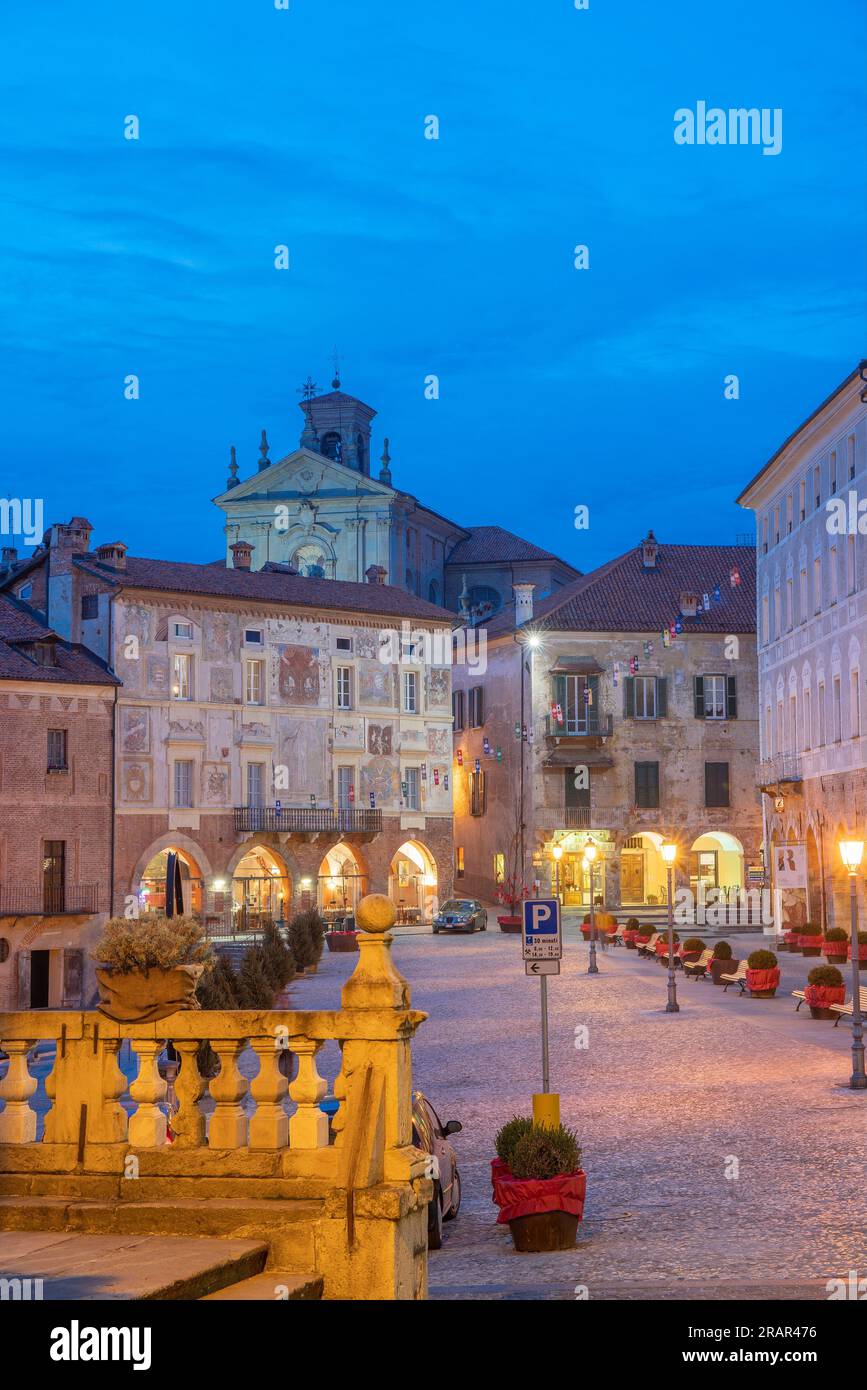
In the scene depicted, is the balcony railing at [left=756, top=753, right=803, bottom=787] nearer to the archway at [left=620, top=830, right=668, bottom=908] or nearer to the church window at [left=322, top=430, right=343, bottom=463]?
the archway at [left=620, top=830, right=668, bottom=908]

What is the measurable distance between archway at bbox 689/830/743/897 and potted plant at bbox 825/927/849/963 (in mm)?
28102

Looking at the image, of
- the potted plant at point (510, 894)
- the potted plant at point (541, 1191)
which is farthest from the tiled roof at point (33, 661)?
the potted plant at point (541, 1191)

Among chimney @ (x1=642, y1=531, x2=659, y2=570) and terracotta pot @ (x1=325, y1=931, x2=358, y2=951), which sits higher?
chimney @ (x1=642, y1=531, x2=659, y2=570)

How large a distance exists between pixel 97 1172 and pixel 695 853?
2434 inches

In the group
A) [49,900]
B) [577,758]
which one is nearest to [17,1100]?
[49,900]

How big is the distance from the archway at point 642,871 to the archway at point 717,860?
1.42 metres

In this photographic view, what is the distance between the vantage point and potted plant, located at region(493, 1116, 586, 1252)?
44.2 feet

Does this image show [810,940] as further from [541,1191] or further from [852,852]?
[541,1191]

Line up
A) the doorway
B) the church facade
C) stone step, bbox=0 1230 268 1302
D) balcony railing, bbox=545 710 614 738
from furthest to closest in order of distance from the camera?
the church facade → balcony railing, bbox=545 710 614 738 → the doorway → stone step, bbox=0 1230 268 1302

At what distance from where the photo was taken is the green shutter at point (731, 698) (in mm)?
69750

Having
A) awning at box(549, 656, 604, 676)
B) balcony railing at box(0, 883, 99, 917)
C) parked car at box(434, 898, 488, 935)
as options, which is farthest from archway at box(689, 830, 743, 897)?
balcony railing at box(0, 883, 99, 917)

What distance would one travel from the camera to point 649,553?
73.1m

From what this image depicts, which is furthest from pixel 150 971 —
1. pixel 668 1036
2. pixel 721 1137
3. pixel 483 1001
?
pixel 483 1001

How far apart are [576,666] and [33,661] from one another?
946 inches
